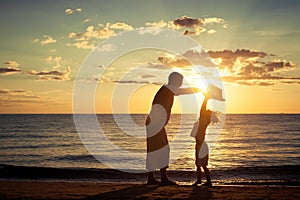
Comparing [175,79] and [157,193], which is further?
[175,79]

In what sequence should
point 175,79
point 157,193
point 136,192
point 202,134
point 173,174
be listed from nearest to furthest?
point 157,193 < point 136,192 < point 175,79 < point 202,134 < point 173,174

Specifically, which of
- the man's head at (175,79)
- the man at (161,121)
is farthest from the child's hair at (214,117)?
the man's head at (175,79)

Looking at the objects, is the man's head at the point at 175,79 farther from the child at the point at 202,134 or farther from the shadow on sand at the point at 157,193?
the shadow on sand at the point at 157,193

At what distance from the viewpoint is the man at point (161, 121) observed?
8.70m

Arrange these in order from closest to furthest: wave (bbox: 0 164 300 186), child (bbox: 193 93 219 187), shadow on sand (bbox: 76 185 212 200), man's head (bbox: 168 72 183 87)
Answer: shadow on sand (bbox: 76 185 212 200), man's head (bbox: 168 72 183 87), child (bbox: 193 93 219 187), wave (bbox: 0 164 300 186)

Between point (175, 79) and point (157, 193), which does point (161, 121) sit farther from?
point (157, 193)

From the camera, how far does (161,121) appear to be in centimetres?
873

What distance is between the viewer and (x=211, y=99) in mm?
8930

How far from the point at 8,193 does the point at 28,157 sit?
2150 centimetres

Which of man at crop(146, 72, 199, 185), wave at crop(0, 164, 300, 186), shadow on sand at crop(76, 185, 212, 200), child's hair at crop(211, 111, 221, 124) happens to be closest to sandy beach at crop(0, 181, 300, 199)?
shadow on sand at crop(76, 185, 212, 200)

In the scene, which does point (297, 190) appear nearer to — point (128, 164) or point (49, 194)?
point (49, 194)

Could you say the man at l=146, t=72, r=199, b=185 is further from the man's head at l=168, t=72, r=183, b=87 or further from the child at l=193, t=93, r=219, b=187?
the child at l=193, t=93, r=219, b=187

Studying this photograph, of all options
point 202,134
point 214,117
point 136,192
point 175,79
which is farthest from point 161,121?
point 136,192

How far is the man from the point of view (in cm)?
870
